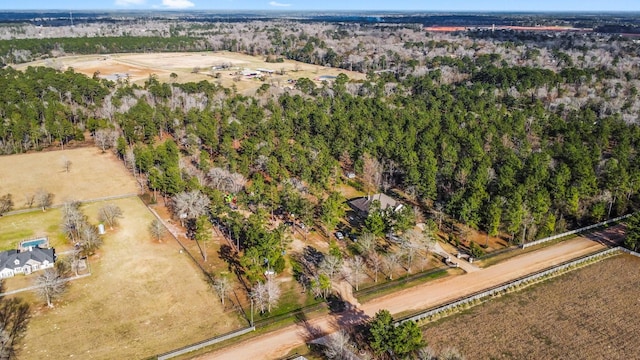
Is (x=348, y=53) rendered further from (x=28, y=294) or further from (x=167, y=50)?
(x=28, y=294)

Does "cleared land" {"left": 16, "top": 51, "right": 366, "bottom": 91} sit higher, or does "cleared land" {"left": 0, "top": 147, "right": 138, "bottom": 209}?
"cleared land" {"left": 16, "top": 51, "right": 366, "bottom": 91}

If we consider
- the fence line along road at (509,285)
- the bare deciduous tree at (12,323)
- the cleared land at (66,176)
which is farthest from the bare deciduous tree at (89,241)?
the fence line along road at (509,285)

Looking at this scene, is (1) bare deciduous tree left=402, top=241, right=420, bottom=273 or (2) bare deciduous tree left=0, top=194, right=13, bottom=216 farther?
(2) bare deciduous tree left=0, top=194, right=13, bottom=216

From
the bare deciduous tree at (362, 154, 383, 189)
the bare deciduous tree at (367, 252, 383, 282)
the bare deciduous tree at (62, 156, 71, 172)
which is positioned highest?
the bare deciduous tree at (362, 154, 383, 189)

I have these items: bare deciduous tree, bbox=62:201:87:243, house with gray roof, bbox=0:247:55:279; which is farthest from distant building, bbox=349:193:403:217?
house with gray roof, bbox=0:247:55:279

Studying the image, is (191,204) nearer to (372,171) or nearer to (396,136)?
(372,171)

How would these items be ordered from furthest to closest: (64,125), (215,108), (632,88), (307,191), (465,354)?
(632,88)
(215,108)
(64,125)
(307,191)
(465,354)

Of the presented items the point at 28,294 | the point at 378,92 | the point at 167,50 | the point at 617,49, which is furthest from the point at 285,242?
the point at 167,50

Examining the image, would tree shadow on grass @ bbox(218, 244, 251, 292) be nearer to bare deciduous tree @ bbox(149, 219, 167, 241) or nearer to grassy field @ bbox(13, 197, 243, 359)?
grassy field @ bbox(13, 197, 243, 359)
